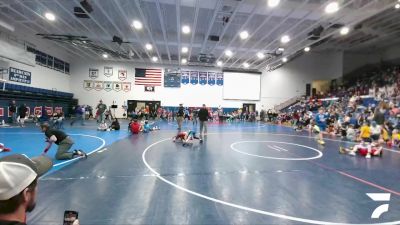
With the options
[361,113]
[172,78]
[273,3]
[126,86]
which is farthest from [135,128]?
[172,78]

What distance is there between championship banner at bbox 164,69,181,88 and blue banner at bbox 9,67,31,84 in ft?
46.0

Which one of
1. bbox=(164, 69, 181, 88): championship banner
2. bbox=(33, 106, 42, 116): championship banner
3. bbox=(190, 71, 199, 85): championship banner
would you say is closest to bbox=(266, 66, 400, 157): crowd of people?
bbox=(190, 71, 199, 85): championship banner

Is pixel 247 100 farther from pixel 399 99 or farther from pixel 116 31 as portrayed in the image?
pixel 116 31

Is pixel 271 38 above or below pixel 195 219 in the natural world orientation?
above

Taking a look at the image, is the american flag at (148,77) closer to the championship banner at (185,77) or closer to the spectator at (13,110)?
the championship banner at (185,77)

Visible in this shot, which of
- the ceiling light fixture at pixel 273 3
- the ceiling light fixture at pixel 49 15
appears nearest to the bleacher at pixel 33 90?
the ceiling light fixture at pixel 49 15

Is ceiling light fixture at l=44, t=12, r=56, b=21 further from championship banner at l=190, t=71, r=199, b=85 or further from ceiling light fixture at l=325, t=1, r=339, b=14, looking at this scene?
championship banner at l=190, t=71, r=199, b=85

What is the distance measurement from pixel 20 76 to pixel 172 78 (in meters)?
15.3

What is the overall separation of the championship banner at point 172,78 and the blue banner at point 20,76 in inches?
552

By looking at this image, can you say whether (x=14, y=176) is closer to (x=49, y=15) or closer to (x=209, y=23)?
(x=209, y=23)

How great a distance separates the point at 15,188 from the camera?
1002 mm

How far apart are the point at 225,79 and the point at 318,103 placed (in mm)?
10877

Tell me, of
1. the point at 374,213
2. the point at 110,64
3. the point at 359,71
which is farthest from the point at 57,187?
the point at 359,71

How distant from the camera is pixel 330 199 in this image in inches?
182
